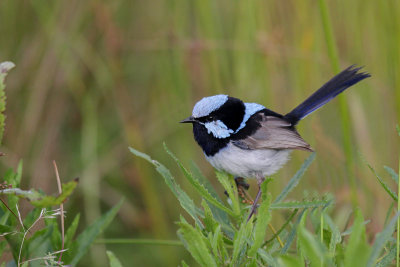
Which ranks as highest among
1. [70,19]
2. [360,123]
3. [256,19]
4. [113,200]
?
[70,19]

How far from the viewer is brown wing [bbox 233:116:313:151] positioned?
2.21m

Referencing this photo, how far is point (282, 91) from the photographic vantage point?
10.1ft

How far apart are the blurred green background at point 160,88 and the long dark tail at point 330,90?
0.40 meters

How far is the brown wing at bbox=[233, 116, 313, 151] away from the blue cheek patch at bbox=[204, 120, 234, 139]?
5 centimetres

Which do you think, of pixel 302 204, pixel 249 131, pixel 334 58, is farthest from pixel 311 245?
pixel 249 131

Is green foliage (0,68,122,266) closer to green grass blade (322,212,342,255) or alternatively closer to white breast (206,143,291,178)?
green grass blade (322,212,342,255)

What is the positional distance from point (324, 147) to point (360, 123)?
0.98 ft

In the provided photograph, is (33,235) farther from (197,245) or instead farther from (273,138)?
(273,138)

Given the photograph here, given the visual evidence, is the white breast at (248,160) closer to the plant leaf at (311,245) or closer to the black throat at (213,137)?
the black throat at (213,137)

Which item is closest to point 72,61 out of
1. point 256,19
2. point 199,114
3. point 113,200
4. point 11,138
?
point 11,138

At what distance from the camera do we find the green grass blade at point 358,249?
69cm

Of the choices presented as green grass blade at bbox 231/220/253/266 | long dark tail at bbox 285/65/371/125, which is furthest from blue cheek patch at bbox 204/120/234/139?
green grass blade at bbox 231/220/253/266

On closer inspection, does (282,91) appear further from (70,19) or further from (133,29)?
(70,19)

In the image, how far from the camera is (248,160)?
7.02 feet
